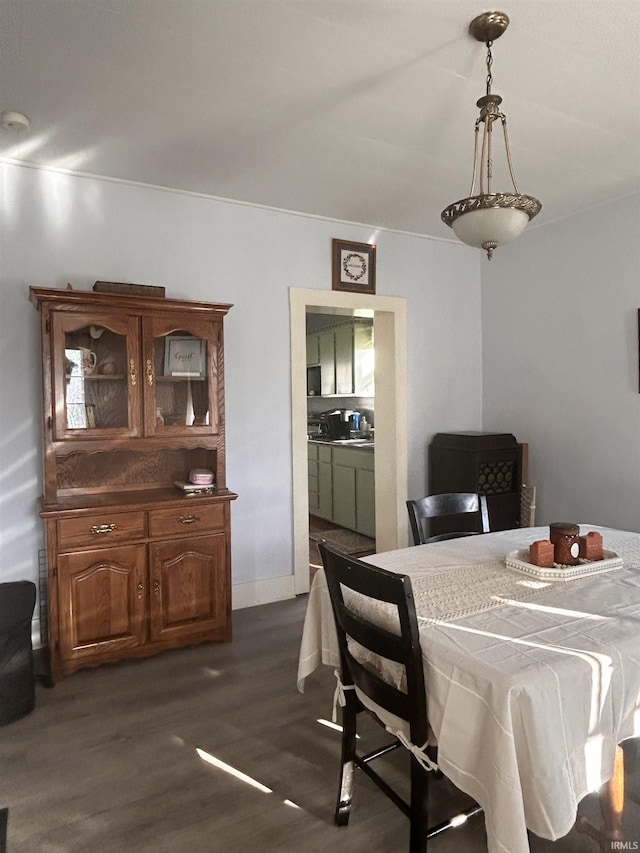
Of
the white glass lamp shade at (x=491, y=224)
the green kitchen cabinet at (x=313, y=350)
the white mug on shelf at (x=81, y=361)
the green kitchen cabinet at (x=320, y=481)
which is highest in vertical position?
the green kitchen cabinet at (x=313, y=350)

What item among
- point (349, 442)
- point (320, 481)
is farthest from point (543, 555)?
point (320, 481)

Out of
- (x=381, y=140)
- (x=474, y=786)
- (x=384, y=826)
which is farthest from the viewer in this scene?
(x=381, y=140)

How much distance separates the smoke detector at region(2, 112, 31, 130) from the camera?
2.42 m

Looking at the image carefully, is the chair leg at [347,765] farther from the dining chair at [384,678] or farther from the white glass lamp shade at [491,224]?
the white glass lamp shade at [491,224]

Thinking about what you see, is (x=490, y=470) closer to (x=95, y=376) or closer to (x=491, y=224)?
(x=491, y=224)

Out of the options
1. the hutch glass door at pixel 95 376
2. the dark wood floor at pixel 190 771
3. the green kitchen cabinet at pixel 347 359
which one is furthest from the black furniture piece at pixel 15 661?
the green kitchen cabinet at pixel 347 359

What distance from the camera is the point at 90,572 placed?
2.74m

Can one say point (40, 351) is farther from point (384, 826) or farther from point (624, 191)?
point (624, 191)

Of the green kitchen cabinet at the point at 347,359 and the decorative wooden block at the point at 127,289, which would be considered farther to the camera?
the green kitchen cabinet at the point at 347,359

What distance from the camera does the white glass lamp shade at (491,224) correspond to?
176cm

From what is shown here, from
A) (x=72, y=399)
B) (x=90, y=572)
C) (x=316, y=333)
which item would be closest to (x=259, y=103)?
(x=72, y=399)

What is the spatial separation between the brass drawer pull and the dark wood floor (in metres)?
0.73

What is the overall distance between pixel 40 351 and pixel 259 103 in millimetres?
1694

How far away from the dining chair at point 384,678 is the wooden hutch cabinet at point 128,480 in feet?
4.70
